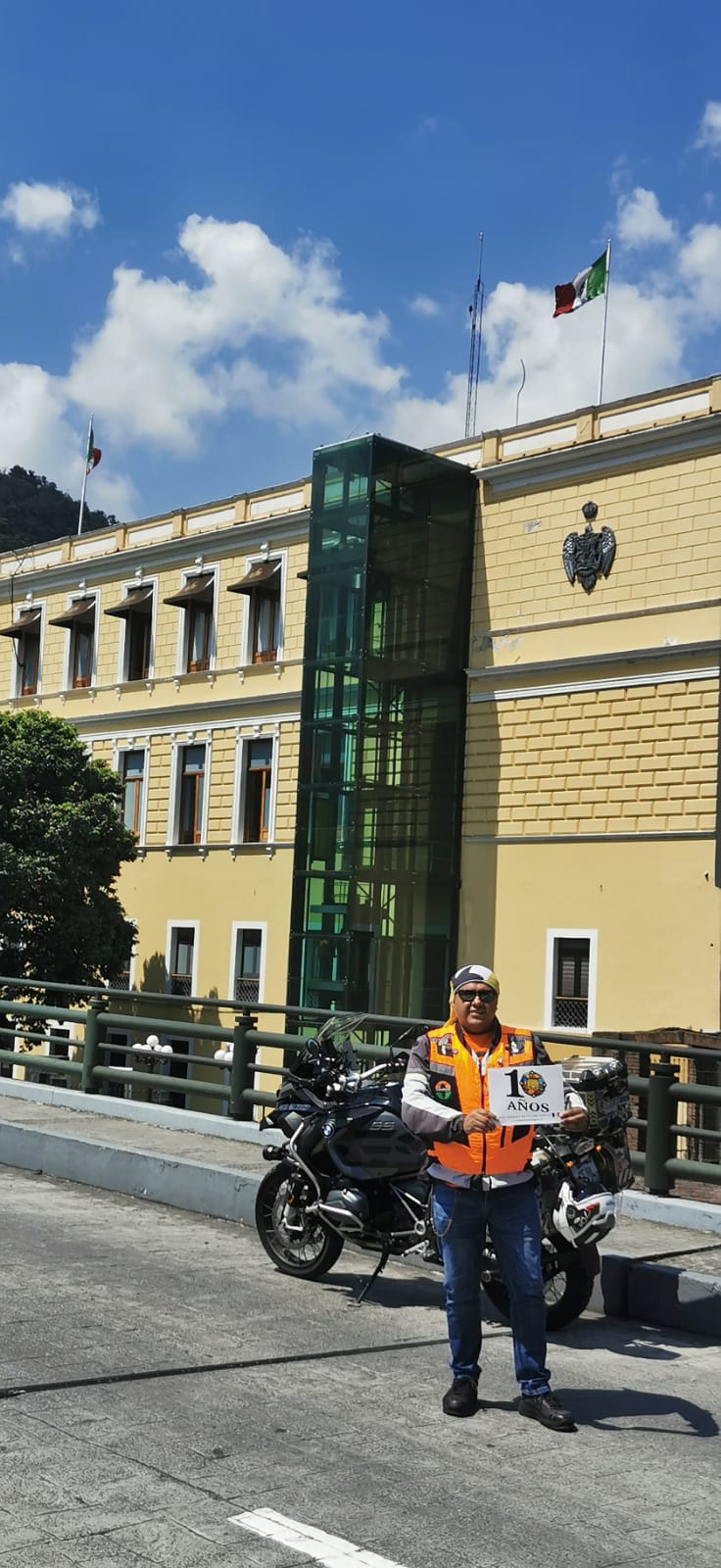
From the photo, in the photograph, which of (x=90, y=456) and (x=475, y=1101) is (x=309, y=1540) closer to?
(x=475, y=1101)

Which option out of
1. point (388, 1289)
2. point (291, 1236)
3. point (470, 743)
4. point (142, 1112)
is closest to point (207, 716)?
point (470, 743)

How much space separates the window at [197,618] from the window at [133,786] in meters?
2.90

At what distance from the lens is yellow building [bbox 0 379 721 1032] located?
97.0ft

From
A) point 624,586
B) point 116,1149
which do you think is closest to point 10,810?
point 624,586

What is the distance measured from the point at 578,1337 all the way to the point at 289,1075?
232 centimetres

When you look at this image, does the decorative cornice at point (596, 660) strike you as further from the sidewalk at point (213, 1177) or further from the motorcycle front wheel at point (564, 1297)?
the motorcycle front wheel at point (564, 1297)

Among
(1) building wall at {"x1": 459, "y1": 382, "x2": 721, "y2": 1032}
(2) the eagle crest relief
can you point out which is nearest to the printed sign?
(1) building wall at {"x1": 459, "y1": 382, "x2": 721, "y2": 1032}

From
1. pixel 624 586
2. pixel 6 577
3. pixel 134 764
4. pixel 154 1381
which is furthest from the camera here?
pixel 6 577

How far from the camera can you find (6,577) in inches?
1868

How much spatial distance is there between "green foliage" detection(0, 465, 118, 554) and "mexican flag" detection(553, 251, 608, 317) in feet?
165

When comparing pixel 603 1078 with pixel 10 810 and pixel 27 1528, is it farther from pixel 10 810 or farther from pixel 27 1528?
pixel 10 810

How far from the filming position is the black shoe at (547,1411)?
661cm

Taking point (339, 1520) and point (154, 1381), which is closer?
point (339, 1520)

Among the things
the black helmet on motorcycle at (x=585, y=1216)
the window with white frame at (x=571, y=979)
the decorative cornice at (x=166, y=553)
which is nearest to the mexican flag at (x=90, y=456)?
the decorative cornice at (x=166, y=553)
